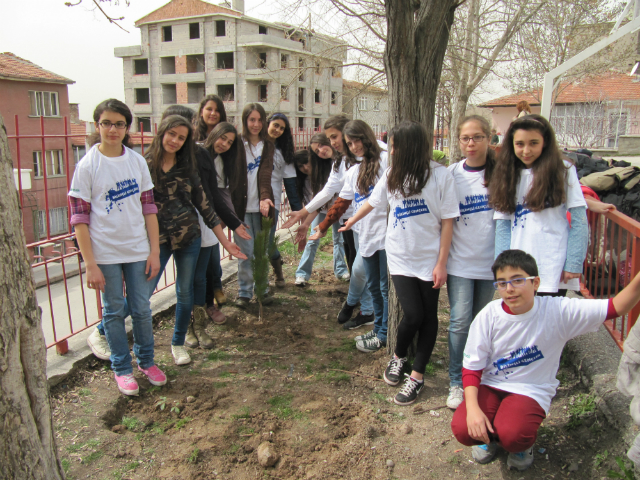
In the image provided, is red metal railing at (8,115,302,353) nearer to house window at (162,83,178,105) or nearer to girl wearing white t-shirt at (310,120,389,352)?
girl wearing white t-shirt at (310,120,389,352)

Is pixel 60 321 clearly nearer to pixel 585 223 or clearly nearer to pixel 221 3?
→ pixel 221 3

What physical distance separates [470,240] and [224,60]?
1742 inches

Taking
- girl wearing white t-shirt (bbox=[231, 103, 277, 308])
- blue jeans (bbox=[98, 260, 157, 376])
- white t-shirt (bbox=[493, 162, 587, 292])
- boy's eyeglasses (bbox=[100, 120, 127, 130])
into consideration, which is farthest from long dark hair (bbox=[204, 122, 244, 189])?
white t-shirt (bbox=[493, 162, 587, 292])

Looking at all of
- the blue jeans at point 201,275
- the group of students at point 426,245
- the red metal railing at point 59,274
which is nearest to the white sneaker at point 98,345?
the group of students at point 426,245

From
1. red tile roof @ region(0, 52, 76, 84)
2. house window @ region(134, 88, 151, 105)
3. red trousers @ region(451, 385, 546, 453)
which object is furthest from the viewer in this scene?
house window @ region(134, 88, 151, 105)

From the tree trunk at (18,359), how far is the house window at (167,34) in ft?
159

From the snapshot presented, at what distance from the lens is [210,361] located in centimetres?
364

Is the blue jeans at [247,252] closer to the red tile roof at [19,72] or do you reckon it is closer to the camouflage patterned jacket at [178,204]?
the camouflage patterned jacket at [178,204]

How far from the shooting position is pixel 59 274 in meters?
8.05

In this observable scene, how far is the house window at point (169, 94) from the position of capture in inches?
1810

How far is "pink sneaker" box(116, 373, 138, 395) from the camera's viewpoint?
3039 mm

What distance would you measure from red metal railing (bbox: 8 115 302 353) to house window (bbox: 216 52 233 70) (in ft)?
121

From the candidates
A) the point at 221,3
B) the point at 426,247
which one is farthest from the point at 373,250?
the point at 221,3

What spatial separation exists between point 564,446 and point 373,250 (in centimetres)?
175
